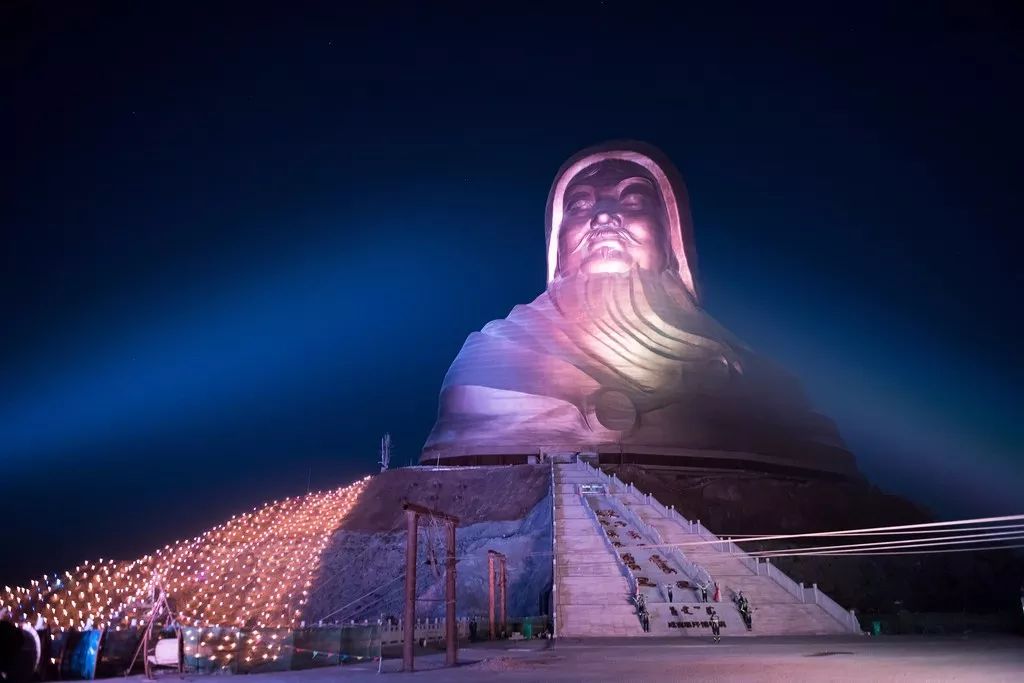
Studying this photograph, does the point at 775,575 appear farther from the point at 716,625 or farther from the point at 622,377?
the point at 622,377

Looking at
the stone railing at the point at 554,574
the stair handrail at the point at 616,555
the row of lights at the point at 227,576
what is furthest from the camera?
the row of lights at the point at 227,576

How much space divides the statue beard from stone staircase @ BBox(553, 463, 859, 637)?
14.1 meters

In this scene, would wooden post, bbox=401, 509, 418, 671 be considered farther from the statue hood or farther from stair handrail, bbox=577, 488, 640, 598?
the statue hood

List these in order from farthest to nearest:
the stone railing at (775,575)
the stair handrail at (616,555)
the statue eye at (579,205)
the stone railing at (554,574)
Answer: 1. the statue eye at (579,205)
2. the stair handrail at (616,555)
3. the stone railing at (775,575)
4. the stone railing at (554,574)

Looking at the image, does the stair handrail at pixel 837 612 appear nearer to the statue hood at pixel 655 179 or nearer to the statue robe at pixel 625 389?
the statue robe at pixel 625 389

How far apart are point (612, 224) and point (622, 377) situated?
8.97 m

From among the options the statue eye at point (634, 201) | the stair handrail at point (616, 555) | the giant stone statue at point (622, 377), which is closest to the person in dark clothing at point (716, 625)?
the stair handrail at point (616, 555)

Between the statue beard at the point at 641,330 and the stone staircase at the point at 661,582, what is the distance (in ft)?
46.3

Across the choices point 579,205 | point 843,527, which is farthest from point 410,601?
point 579,205

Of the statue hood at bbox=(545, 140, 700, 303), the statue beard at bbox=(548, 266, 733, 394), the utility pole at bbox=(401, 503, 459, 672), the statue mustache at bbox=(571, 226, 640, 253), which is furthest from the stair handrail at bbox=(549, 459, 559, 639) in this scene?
the statue hood at bbox=(545, 140, 700, 303)

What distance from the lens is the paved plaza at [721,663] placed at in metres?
8.54

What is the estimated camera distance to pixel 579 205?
142 ft

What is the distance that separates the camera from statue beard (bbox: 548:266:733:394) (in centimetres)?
3744

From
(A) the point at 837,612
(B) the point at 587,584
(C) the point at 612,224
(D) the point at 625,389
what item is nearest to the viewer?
(A) the point at 837,612
